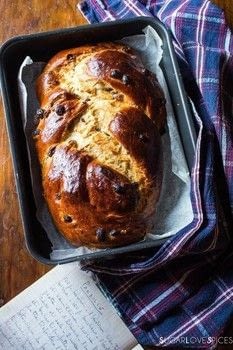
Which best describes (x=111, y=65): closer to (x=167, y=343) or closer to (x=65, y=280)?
(x=65, y=280)

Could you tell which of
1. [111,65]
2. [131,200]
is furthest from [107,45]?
[131,200]

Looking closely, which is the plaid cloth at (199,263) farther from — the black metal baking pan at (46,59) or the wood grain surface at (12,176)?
the wood grain surface at (12,176)

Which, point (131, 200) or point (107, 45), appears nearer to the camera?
point (131, 200)

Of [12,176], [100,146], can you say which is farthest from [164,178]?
[12,176]

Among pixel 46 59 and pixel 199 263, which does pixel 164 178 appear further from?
pixel 46 59

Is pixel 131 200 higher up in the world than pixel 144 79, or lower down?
lower down

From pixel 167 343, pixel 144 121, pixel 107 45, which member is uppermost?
pixel 107 45

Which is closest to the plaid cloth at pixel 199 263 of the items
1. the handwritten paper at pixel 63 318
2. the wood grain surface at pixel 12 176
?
the handwritten paper at pixel 63 318
